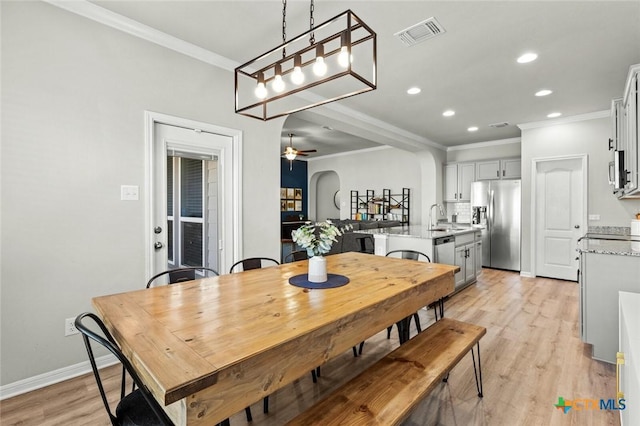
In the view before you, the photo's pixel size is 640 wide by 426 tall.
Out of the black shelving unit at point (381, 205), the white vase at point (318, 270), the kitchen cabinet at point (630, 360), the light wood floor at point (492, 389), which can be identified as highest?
the black shelving unit at point (381, 205)

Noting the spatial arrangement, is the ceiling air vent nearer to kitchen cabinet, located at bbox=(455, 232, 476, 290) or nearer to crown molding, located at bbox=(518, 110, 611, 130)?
kitchen cabinet, located at bbox=(455, 232, 476, 290)

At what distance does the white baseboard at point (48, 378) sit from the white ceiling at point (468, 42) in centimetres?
272

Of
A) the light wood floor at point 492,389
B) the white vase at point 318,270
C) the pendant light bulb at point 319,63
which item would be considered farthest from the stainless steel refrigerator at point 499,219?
the pendant light bulb at point 319,63

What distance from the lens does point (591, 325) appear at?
8.71 feet

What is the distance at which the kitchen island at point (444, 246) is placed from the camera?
3.99m

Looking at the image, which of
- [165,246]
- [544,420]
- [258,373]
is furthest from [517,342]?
[165,246]

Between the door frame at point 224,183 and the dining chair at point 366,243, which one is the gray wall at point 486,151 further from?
the door frame at point 224,183

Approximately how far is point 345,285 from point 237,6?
2196mm

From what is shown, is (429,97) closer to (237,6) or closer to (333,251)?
(237,6)

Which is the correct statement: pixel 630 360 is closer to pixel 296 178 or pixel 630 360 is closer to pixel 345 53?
pixel 345 53

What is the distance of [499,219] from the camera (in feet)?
20.0

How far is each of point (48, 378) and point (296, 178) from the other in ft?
27.0

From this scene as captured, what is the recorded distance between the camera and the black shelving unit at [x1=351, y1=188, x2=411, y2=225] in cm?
788

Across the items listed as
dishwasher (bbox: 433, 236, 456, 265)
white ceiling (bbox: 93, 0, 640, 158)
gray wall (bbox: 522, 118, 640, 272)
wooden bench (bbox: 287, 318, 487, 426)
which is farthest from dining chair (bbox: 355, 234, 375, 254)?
wooden bench (bbox: 287, 318, 487, 426)
